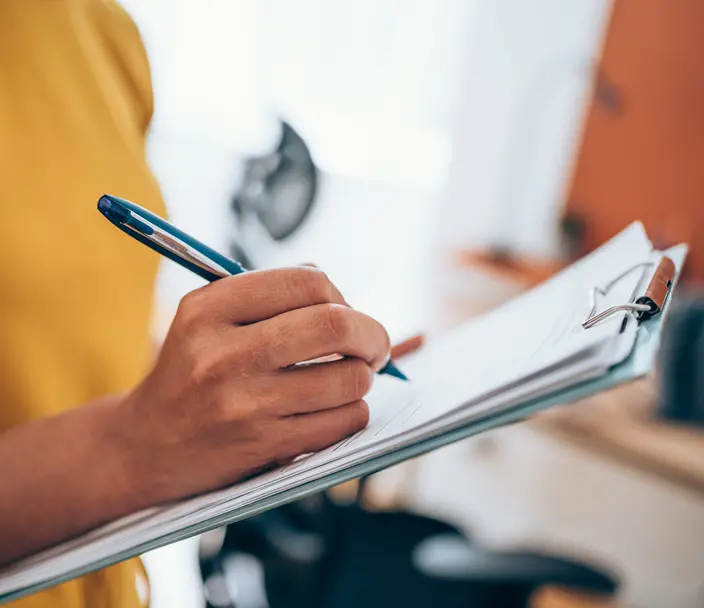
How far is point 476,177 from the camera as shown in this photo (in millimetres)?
2531

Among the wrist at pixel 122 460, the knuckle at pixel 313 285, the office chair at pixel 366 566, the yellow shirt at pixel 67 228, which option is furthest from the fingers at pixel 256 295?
the office chair at pixel 366 566

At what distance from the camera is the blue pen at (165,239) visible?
1.07ft

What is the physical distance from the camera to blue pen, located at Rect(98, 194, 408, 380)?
1.07 ft

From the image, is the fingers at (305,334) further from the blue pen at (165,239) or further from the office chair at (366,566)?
the office chair at (366,566)

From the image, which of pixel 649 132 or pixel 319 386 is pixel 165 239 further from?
pixel 649 132

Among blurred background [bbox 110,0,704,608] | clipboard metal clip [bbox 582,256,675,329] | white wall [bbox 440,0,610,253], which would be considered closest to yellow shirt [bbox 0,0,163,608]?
clipboard metal clip [bbox 582,256,675,329]

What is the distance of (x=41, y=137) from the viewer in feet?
1.77

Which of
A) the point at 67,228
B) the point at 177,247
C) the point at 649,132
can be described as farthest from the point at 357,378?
the point at 649,132

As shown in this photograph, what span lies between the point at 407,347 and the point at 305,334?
0.73 ft

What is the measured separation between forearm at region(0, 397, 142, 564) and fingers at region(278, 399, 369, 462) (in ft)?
0.40

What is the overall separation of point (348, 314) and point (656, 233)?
1815mm

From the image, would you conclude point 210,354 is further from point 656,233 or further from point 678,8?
point 678,8

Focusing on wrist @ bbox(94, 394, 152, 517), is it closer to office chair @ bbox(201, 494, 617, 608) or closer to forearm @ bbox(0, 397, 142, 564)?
forearm @ bbox(0, 397, 142, 564)

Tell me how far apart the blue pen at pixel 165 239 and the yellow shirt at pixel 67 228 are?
22 cm
